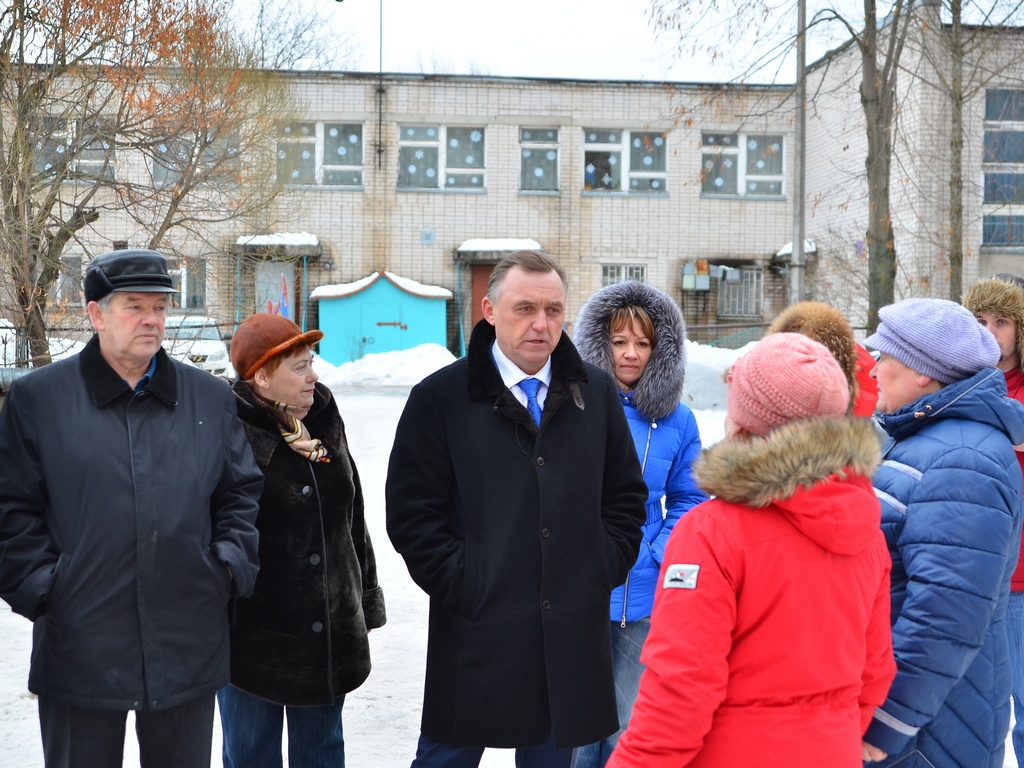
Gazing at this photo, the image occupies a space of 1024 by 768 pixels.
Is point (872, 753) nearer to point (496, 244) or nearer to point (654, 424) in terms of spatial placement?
point (654, 424)

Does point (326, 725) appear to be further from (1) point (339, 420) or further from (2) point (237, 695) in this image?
(1) point (339, 420)

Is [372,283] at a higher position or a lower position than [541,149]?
lower

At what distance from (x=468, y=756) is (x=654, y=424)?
1277 mm

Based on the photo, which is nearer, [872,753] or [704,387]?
[872,753]

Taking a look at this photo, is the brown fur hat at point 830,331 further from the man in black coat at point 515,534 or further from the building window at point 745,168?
the building window at point 745,168

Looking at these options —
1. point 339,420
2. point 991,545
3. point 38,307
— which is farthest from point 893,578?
point 38,307

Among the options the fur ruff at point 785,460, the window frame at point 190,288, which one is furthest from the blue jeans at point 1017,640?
the window frame at point 190,288

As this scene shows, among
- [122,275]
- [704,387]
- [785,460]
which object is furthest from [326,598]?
[704,387]

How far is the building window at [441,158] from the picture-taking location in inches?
952

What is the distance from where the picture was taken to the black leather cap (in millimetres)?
2777

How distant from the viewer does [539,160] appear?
24312mm

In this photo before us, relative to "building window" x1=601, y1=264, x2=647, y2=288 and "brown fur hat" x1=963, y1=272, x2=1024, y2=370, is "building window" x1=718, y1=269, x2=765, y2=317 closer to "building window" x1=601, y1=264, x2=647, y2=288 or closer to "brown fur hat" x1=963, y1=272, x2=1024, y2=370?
"building window" x1=601, y1=264, x2=647, y2=288

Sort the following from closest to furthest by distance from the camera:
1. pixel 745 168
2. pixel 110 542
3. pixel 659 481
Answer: pixel 110 542 → pixel 659 481 → pixel 745 168

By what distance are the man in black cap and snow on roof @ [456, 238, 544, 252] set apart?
2064 centimetres
